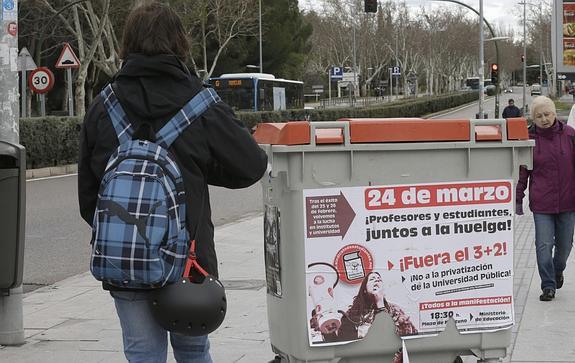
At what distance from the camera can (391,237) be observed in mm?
4246

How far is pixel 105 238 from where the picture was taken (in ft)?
10.2

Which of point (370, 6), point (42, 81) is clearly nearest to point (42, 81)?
point (42, 81)

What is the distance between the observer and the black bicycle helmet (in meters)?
3.14

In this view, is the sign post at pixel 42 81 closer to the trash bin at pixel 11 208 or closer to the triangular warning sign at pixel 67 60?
the triangular warning sign at pixel 67 60

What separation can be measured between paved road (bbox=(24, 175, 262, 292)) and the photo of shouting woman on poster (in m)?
5.22

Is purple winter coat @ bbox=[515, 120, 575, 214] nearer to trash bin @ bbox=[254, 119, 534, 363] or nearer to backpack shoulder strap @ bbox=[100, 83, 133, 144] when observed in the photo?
trash bin @ bbox=[254, 119, 534, 363]

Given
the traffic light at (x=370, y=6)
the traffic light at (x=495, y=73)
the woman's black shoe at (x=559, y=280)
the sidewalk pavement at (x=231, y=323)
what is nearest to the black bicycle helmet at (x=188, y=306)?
the sidewalk pavement at (x=231, y=323)

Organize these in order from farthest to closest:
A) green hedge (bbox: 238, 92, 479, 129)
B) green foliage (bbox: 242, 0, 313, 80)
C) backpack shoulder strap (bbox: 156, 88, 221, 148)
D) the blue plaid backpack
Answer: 1. green foliage (bbox: 242, 0, 313, 80)
2. green hedge (bbox: 238, 92, 479, 129)
3. backpack shoulder strap (bbox: 156, 88, 221, 148)
4. the blue plaid backpack

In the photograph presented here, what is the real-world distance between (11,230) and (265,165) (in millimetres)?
2847

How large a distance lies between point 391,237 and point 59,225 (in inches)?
390

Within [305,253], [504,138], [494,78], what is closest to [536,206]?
[504,138]

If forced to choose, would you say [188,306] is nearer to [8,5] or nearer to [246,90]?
[8,5]

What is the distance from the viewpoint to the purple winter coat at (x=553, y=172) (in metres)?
7.11

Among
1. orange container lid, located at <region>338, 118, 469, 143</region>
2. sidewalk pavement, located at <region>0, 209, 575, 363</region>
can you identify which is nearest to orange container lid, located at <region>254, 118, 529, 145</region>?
orange container lid, located at <region>338, 118, 469, 143</region>
